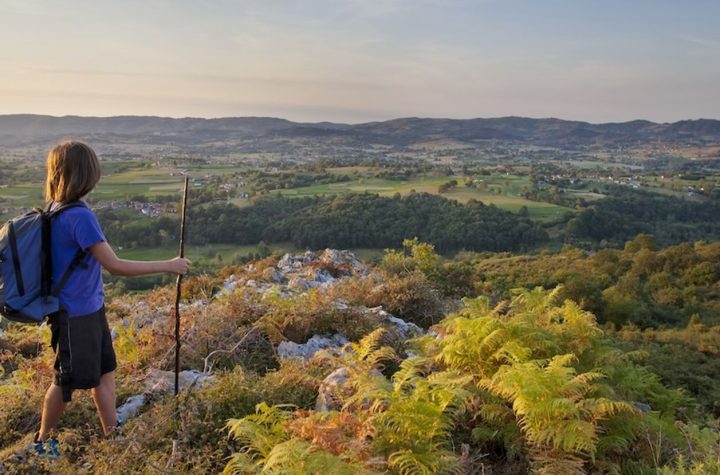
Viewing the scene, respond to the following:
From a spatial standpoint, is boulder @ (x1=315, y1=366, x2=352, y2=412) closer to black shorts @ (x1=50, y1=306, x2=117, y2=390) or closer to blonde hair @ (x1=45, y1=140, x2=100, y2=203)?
black shorts @ (x1=50, y1=306, x2=117, y2=390)

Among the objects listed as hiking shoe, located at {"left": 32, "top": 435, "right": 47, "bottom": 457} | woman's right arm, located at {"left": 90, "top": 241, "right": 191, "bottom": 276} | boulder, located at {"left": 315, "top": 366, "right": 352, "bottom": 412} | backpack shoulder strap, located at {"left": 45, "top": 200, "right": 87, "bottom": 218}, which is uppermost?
backpack shoulder strap, located at {"left": 45, "top": 200, "right": 87, "bottom": 218}

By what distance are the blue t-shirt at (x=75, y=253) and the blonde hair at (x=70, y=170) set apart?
0.46 ft

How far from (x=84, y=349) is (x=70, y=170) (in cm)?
127

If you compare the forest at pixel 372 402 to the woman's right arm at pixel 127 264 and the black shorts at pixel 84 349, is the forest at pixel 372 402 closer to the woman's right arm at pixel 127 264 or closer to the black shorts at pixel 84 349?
the black shorts at pixel 84 349

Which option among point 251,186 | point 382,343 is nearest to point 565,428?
point 382,343

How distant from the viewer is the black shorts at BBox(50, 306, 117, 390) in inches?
135

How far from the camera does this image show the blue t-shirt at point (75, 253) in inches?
129

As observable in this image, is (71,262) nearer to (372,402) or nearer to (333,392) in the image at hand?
(333,392)

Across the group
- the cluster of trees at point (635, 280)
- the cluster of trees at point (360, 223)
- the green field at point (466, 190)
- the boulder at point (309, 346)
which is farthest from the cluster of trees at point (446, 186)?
the boulder at point (309, 346)

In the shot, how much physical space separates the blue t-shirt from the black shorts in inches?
3.1

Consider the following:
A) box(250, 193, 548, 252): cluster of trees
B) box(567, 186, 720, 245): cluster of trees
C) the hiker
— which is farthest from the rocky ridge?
box(567, 186, 720, 245): cluster of trees

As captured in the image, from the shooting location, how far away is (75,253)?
336 cm

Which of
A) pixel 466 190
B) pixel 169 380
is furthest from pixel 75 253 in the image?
pixel 466 190

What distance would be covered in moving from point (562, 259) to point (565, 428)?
4154 cm
